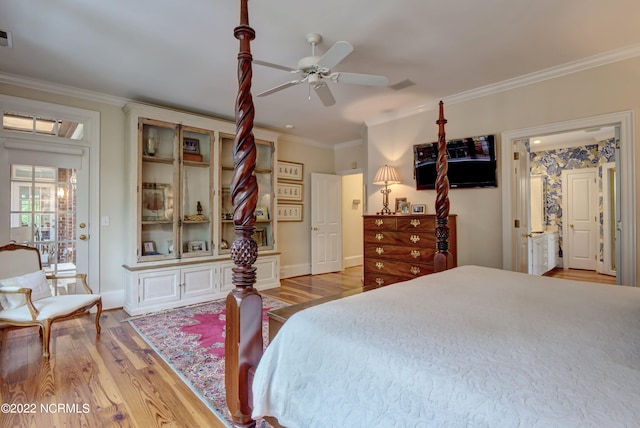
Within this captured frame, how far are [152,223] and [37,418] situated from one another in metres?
2.52

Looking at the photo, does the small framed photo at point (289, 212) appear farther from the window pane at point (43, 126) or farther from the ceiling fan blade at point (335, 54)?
the ceiling fan blade at point (335, 54)

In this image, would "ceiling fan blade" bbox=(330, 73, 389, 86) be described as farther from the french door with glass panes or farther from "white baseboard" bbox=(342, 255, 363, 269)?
"white baseboard" bbox=(342, 255, 363, 269)

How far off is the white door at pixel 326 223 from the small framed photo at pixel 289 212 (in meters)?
0.26

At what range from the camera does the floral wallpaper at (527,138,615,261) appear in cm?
602

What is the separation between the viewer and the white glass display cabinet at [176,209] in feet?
12.5

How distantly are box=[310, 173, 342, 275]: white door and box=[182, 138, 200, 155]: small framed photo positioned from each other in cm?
233

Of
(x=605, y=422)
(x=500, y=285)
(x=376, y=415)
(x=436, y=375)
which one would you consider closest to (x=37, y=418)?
(x=376, y=415)

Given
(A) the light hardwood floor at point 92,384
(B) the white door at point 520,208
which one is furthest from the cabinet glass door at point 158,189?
(B) the white door at point 520,208

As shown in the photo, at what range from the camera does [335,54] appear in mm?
2236

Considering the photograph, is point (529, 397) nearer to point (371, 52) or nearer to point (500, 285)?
point (500, 285)

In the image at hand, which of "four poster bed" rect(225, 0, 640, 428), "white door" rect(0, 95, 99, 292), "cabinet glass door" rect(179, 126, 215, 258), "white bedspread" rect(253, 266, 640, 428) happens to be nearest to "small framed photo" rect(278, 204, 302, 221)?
→ "cabinet glass door" rect(179, 126, 215, 258)

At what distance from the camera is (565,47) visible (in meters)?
Answer: 2.78

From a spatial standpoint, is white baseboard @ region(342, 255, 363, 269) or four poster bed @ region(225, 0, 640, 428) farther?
white baseboard @ region(342, 255, 363, 269)

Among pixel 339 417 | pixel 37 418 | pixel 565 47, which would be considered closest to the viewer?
pixel 339 417
